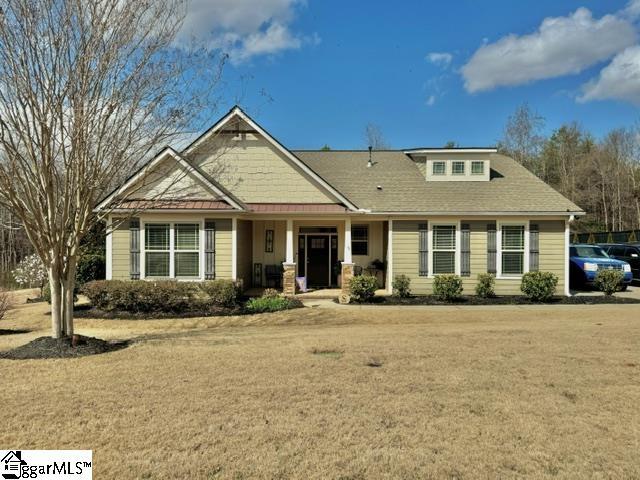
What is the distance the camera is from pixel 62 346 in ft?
25.9

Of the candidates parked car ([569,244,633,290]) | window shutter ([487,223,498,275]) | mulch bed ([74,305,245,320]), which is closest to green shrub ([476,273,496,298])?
window shutter ([487,223,498,275])

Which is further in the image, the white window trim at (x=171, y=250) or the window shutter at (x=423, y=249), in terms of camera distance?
the window shutter at (x=423, y=249)

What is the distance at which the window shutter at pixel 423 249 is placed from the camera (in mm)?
15852

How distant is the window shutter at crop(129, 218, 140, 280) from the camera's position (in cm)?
1438

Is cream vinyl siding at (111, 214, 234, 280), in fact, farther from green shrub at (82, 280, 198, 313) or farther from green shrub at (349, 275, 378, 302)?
green shrub at (349, 275, 378, 302)

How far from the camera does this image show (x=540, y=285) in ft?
47.4

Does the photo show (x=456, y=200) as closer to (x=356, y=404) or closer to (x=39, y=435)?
(x=356, y=404)

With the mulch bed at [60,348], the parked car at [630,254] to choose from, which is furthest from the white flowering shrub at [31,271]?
the parked car at [630,254]

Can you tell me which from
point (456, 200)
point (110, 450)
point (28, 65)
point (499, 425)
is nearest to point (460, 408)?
point (499, 425)

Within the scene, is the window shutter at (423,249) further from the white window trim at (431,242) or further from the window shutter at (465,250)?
the window shutter at (465,250)

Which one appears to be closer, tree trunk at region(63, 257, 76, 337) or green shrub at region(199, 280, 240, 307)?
tree trunk at region(63, 257, 76, 337)

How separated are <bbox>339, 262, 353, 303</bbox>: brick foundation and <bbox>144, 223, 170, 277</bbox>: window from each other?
215 inches

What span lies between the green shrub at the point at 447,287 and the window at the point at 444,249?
1.08m

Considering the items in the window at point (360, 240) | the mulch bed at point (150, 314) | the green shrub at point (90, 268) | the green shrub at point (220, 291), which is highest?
the window at point (360, 240)
